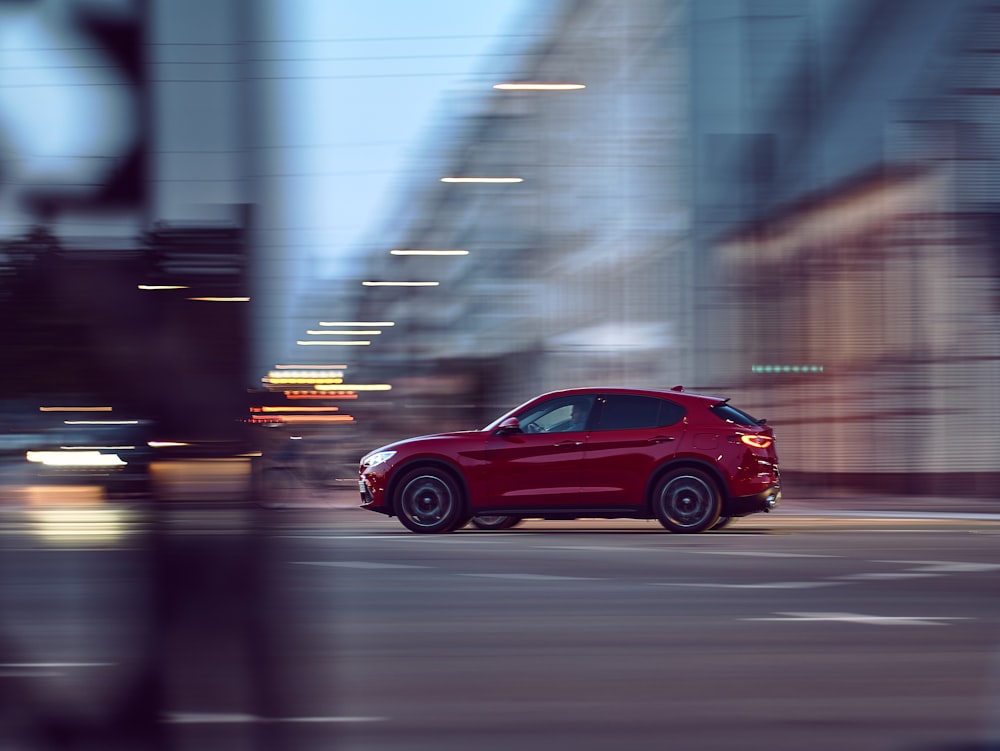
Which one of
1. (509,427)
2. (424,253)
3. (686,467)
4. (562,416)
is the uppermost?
(424,253)

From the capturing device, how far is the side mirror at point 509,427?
15914 mm

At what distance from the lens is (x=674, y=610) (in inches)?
367

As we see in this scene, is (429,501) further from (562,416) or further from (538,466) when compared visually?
(562,416)

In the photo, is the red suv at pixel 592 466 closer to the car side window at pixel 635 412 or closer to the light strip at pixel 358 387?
the car side window at pixel 635 412

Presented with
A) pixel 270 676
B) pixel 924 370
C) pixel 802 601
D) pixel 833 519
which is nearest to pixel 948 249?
pixel 924 370

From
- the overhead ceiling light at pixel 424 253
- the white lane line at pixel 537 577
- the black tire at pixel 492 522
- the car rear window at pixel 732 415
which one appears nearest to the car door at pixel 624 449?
the car rear window at pixel 732 415

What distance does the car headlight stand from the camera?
16.0 meters

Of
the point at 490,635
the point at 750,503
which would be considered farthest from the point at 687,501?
the point at 490,635

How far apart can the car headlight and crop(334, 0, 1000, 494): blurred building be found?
9506mm

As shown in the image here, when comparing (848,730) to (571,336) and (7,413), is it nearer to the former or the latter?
(7,413)

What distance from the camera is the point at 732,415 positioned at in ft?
52.7

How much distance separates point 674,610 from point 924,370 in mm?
14025

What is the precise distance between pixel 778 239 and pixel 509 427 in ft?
35.3

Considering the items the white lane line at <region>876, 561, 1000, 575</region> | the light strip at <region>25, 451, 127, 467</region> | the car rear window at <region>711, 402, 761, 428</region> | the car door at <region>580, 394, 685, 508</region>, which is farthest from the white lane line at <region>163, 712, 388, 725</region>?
the car rear window at <region>711, 402, 761, 428</region>
